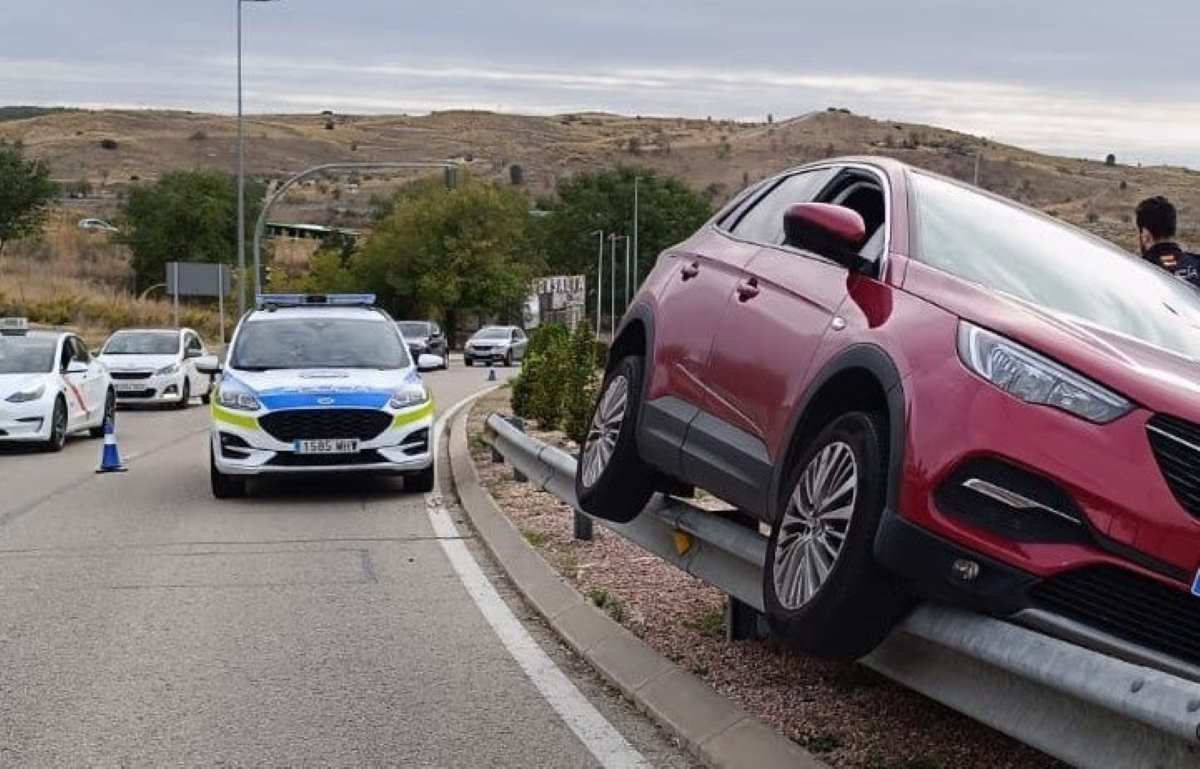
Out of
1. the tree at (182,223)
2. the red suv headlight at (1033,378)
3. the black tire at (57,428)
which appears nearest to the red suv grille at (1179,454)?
the red suv headlight at (1033,378)

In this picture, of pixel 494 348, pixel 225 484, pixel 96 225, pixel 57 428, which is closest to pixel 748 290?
pixel 225 484

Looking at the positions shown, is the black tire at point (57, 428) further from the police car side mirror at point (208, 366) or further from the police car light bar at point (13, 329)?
the police car side mirror at point (208, 366)

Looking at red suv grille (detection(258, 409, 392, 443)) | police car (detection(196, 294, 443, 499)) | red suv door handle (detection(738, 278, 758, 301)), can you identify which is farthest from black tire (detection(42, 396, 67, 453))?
red suv door handle (detection(738, 278, 758, 301))

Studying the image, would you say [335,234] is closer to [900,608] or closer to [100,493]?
[100,493]

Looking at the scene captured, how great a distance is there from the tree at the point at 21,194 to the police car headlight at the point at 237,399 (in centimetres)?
6094

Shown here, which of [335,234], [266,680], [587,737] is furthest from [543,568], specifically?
[335,234]

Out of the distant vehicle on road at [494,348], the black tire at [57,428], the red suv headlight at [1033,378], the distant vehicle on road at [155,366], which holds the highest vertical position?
the red suv headlight at [1033,378]

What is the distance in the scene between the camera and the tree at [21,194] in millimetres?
70312

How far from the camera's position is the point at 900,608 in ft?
16.6

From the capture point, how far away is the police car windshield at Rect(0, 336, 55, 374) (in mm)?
20328

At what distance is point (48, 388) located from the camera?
19.8 meters

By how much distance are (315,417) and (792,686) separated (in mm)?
7817

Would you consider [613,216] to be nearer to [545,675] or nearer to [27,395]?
[27,395]

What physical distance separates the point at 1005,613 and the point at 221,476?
1032 cm
